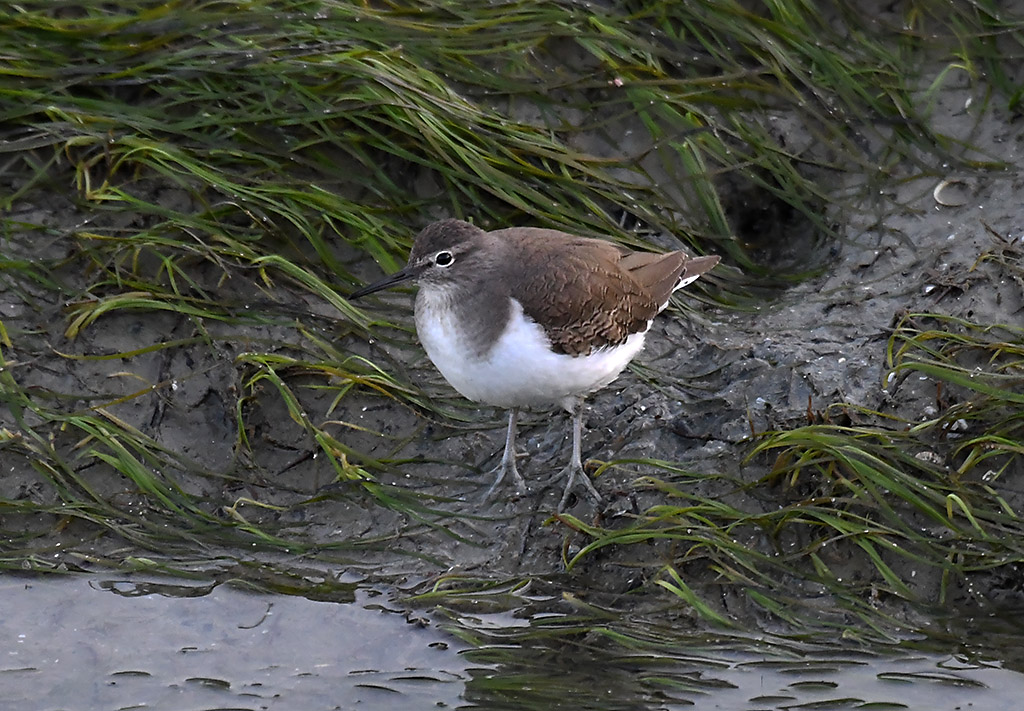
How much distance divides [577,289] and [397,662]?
5.85 feet

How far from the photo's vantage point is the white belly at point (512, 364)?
514 cm

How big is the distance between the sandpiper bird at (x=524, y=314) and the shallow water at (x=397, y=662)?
93 cm

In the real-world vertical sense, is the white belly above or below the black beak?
below

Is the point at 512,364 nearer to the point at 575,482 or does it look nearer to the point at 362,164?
the point at 575,482

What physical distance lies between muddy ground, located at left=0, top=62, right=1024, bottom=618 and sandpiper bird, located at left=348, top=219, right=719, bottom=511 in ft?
0.91

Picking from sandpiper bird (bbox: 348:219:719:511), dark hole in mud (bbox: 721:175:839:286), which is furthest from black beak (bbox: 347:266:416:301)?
dark hole in mud (bbox: 721:175:839:286)

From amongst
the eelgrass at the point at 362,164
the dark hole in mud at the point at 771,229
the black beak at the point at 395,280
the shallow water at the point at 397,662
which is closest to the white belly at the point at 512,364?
the black beak at the point at 395,280

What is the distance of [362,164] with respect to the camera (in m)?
6.56

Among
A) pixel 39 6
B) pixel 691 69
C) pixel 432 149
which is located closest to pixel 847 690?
pixel 432 149

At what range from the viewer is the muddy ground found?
17.6 ft

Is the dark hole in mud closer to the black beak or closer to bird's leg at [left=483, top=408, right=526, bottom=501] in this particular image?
bird's leg at [left=483, top=408, right=526, bottom=501]

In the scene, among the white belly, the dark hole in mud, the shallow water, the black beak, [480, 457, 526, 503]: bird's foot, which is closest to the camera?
the shallow water

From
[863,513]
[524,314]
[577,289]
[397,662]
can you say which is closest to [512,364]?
[524,314]

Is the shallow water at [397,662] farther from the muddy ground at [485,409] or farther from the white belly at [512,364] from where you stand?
the white belly at [512,364]
